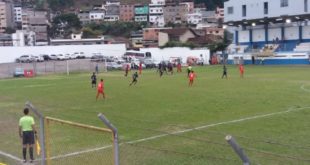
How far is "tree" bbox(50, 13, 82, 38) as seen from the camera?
171 metres

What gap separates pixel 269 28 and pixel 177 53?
55.2 feet

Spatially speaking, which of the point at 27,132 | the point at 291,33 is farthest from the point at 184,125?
the point at 291,33

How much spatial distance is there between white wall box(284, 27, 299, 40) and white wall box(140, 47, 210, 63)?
14.1 metres

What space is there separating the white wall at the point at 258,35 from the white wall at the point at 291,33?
17.0 feet

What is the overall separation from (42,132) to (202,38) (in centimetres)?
10515

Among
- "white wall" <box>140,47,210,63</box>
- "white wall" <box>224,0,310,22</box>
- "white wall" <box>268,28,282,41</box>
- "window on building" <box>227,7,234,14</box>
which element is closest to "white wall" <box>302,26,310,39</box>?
"white wall" <box>224,0,310,22</box>

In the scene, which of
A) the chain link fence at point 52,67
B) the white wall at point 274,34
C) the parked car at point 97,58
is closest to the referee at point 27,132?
the chain link fence at point 52,67

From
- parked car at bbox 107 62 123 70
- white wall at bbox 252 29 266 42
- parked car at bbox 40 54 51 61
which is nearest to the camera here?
parked car at bbox 107 62 123 70

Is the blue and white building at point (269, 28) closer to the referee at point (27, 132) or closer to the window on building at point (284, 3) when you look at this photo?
the window on building at point (284, 3)

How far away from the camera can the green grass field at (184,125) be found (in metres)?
13.2

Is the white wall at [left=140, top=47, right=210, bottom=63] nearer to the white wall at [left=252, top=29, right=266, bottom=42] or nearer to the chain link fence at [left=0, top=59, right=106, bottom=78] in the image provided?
the white wall at [left=252, top=29, right=266, bottom=42]

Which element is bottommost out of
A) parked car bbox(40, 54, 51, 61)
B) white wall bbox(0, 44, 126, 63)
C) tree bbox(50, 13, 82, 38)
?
parked car bbox(40, 54, 51, 61)

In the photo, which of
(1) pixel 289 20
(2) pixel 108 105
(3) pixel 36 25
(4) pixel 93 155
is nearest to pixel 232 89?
(2) pixel 108 105

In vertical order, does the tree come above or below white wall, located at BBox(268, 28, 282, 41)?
above
